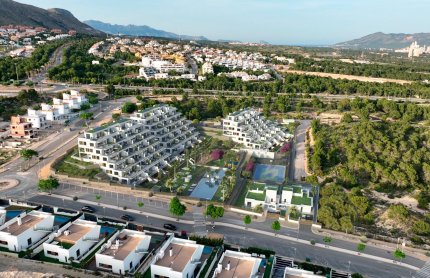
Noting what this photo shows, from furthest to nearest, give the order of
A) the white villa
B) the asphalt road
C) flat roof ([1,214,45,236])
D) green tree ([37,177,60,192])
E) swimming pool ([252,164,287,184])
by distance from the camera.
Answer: swimming pool ([252,164,287,184])
green tree ([37,177,60,192])
the white villa
the asphalt road
flat roof ([1,214,45,236])

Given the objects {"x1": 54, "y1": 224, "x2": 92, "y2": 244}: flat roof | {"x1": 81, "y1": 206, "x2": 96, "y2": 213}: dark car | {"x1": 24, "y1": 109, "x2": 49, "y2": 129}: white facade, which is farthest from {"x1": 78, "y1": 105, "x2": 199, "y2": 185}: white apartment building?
{"x1": 24, "y1": 109, "x2": 49, "y2": 129}: white facade

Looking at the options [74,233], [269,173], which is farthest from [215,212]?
[269,173]

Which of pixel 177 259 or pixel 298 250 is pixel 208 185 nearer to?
pixel 298 250

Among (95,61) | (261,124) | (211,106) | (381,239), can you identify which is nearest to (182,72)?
(95,61)

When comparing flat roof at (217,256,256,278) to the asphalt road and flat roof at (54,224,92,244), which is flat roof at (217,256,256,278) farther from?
flat roof at (54,224,92,244)

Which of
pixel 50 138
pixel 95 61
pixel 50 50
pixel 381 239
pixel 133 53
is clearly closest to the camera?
pixel 381 239

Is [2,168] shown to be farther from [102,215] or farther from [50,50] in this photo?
[50,50]

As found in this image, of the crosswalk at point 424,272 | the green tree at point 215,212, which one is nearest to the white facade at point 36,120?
the green tree at point 215,212
